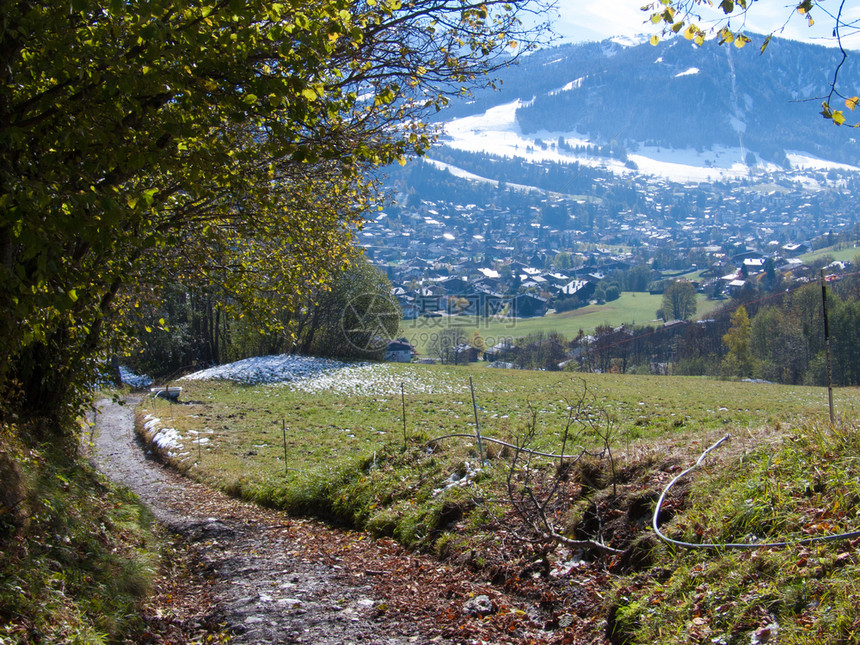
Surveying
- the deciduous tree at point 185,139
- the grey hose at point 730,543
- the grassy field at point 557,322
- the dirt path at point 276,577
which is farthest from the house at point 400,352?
the grey hose at point 730,543

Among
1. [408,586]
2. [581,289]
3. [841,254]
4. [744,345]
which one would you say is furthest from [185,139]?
[841,254]

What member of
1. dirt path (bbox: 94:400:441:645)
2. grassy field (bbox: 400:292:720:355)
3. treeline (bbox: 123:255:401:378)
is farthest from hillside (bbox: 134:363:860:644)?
grassy field (bbox: 400:292:720:355)

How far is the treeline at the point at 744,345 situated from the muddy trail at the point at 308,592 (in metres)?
61.8

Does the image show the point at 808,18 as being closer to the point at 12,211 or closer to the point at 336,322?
the point at 12,211

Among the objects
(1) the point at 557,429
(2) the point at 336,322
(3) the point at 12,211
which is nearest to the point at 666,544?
(3) the point at 12,211

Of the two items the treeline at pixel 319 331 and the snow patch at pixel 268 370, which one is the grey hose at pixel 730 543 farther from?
the treeline at pixel 319 331

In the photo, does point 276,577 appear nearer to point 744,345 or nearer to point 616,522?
point 616,522

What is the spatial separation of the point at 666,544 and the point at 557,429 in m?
9.19

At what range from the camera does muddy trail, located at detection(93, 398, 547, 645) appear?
18.0 feet

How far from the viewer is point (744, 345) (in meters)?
82.2

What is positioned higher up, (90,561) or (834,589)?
(834,589)

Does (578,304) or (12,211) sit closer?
(12,211)

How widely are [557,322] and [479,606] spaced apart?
15025 centimetres

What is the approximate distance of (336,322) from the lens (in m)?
55.8
